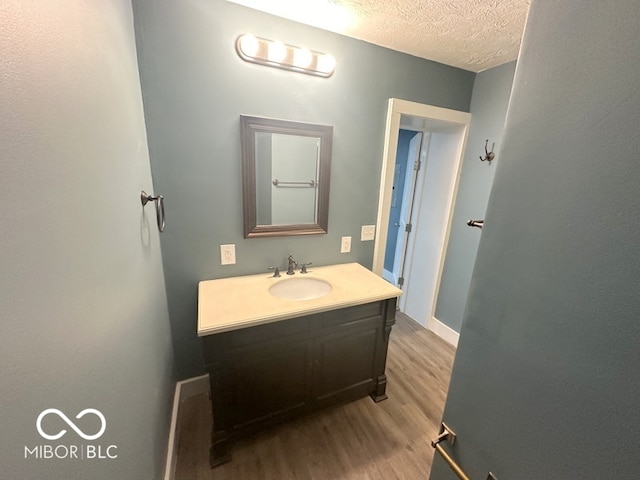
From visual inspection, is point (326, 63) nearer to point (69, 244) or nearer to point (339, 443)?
point (69, 244)

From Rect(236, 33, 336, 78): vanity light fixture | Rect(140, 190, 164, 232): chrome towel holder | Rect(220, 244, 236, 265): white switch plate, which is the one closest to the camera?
Rect(140, 190, 164, 232): chrome towel holder

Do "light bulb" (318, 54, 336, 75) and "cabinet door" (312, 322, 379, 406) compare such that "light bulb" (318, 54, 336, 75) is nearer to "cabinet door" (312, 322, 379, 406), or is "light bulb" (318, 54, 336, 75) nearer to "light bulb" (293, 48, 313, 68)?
"light bulb" (293, 48, 313, 68)

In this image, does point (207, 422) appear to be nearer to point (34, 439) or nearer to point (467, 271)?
point (34, 439)

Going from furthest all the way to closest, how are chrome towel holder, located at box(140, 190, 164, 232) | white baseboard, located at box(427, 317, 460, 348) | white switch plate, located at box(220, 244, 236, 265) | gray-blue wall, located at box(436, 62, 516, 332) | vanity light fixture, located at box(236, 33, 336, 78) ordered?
white baseboard, located at box(427, 317, 460, 348), gray-blue wall, located at box(436, 62, 516, 332), white switch plate, located at box(220, 244, 236, 265), vanity light fixture, located at box(236, 33, 336, 78), chrome towel holder, located at box(140, 190, 164, 232)

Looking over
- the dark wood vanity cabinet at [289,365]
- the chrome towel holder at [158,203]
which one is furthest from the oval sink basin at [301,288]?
the chrome towel holder at [158,203]

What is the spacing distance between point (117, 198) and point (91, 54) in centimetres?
38

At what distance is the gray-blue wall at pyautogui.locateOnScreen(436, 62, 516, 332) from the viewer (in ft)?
5.87

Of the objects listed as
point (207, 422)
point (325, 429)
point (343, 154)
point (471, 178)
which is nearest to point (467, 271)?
point (471, 178)

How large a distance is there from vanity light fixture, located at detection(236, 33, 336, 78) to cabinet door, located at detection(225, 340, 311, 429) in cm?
150

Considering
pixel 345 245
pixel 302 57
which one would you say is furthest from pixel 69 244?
pixel 345 245

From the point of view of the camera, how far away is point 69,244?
0.51m

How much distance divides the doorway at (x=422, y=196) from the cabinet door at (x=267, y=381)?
3.12 ft

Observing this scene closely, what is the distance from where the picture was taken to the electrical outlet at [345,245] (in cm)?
184

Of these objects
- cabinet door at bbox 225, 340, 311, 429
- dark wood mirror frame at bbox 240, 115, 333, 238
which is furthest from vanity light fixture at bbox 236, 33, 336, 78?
cabinet door at bbox 225, 340, 311, 429
